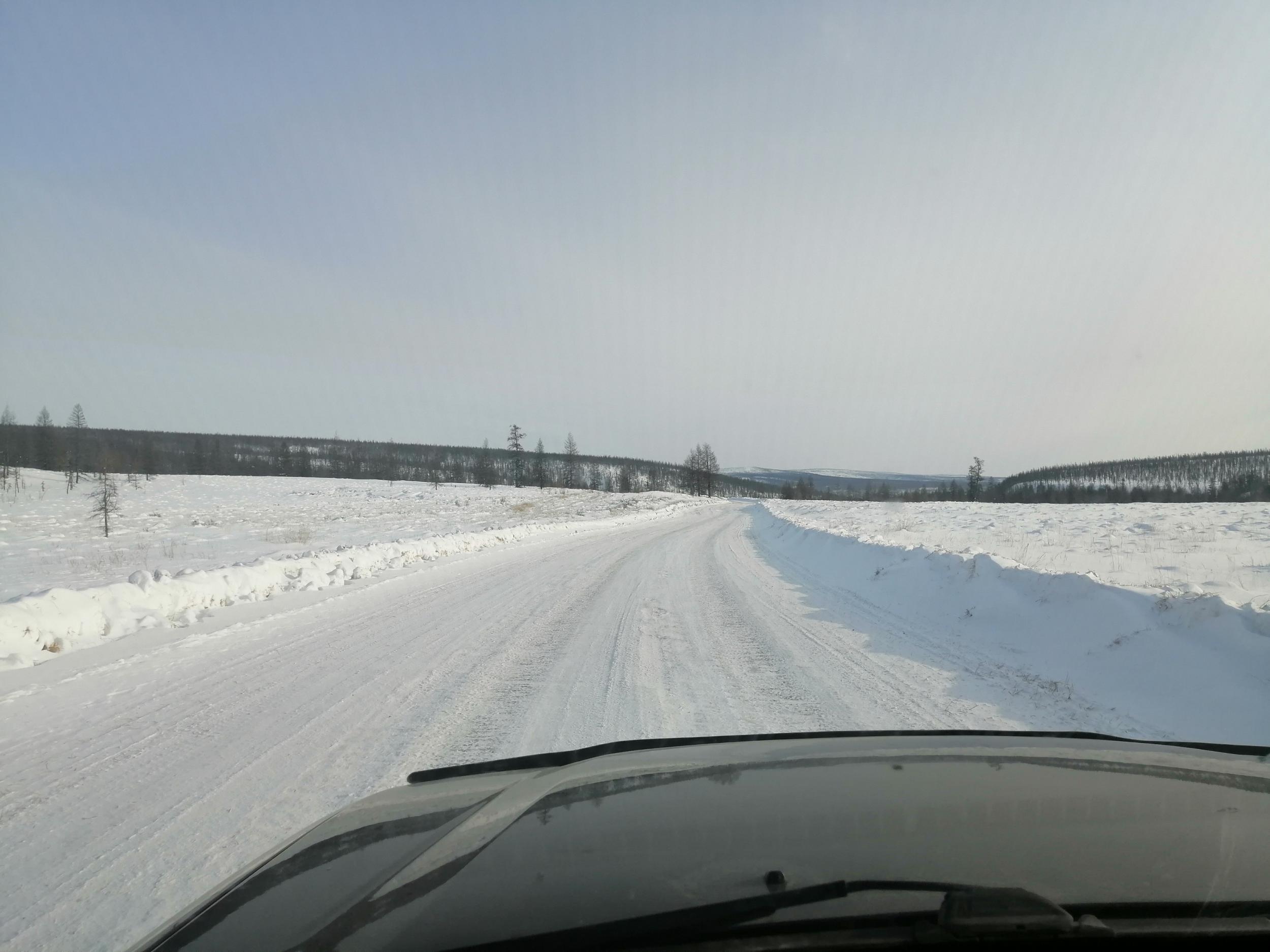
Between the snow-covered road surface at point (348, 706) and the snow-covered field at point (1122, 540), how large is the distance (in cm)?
337

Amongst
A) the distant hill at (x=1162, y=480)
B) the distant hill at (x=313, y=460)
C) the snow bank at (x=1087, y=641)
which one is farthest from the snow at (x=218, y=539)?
the distant hill at (x=1162, y=480)

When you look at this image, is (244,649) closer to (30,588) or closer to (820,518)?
(30,588)

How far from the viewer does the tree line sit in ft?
280

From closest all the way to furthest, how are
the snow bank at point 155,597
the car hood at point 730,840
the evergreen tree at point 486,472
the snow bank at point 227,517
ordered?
the car hood at point 730,840 → the snow bank at point 155,597 → the snow bank at point 227,517 → the evergreen tree at point 486,472

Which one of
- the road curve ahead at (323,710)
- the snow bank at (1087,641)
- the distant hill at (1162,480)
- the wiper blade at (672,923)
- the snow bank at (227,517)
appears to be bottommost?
the snow bank at (227,517)

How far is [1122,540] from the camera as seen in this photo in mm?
14469

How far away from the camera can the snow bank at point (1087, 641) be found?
4.79m

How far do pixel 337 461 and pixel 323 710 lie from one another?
12565 cm

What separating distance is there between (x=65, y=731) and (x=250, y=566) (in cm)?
648

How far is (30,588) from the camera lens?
12688mm

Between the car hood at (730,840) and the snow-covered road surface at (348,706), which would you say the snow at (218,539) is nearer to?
the snow-covered road surface at (348,706)

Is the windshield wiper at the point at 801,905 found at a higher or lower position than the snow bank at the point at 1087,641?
higher

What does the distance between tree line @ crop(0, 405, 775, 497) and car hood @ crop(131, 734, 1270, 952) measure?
223ft

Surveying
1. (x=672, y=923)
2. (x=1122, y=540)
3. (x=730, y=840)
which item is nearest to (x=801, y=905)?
(x=672, y=923)
